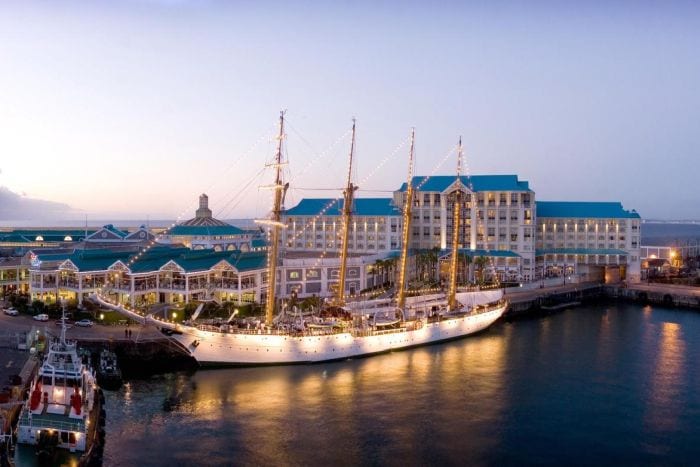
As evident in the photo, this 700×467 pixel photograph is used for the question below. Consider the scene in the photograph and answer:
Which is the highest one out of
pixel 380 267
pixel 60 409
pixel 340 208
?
pixel 340 208

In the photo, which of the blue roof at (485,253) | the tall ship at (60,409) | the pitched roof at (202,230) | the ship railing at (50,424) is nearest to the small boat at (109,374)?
the tall ship at (60,409)

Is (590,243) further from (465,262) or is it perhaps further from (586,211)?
(465,262)

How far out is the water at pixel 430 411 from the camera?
2723cm

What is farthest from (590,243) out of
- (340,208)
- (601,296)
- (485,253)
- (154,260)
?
(154,260)

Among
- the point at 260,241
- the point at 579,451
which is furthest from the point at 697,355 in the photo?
the point at 260,241

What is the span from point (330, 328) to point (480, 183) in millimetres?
43967

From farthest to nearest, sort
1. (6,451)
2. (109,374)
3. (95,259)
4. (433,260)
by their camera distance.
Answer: (433,260)
(95,259)
(109,374)
(6,451)

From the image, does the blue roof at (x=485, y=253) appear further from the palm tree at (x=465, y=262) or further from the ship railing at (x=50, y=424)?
the ship railing at (x=50, y=424)

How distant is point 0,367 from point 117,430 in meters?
8.23

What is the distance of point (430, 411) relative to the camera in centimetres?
3250

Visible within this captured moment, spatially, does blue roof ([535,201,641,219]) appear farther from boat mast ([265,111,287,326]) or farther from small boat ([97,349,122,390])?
small boat ([97,349,122,390])

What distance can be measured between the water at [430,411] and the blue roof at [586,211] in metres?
38.9

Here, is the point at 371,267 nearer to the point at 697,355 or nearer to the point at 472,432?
the point at 697,355

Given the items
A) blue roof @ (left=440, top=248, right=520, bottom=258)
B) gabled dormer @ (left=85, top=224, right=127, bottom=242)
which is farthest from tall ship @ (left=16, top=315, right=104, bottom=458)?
blue roof @ (left=440, top=248, right=520, bottom=258)
